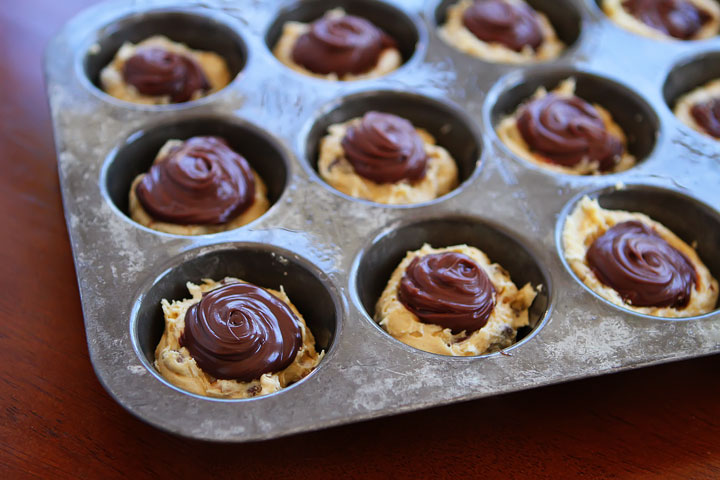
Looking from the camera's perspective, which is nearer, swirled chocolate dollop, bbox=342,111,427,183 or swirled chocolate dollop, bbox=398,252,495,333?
swirled chocolate dollop, bbox=398,252,495,333

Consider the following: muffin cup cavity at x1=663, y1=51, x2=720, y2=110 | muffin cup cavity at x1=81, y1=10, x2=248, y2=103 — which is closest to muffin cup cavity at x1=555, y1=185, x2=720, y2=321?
muffin cup cavity at x1=663, y1=51, x2=720, y2=110

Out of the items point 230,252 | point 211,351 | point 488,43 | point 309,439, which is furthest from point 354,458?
point 488,43

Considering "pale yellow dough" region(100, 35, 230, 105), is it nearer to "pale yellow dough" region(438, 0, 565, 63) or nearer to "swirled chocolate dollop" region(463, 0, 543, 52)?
"pale yellow dough" region(438, 0, 565, 63)

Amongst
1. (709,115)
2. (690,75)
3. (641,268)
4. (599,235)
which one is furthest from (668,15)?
(641,268)

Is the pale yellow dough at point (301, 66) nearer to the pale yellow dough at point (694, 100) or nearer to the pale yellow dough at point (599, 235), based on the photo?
the pale yellow dough at point (599, 235)

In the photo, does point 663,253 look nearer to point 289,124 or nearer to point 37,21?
point 289,124

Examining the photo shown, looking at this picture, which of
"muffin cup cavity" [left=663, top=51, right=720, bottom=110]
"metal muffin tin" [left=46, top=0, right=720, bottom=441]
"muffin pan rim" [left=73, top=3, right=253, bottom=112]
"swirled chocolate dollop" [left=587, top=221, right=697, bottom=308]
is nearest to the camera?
"metal muffin tin" [left=46, top=0, right=720, bottom=441]
